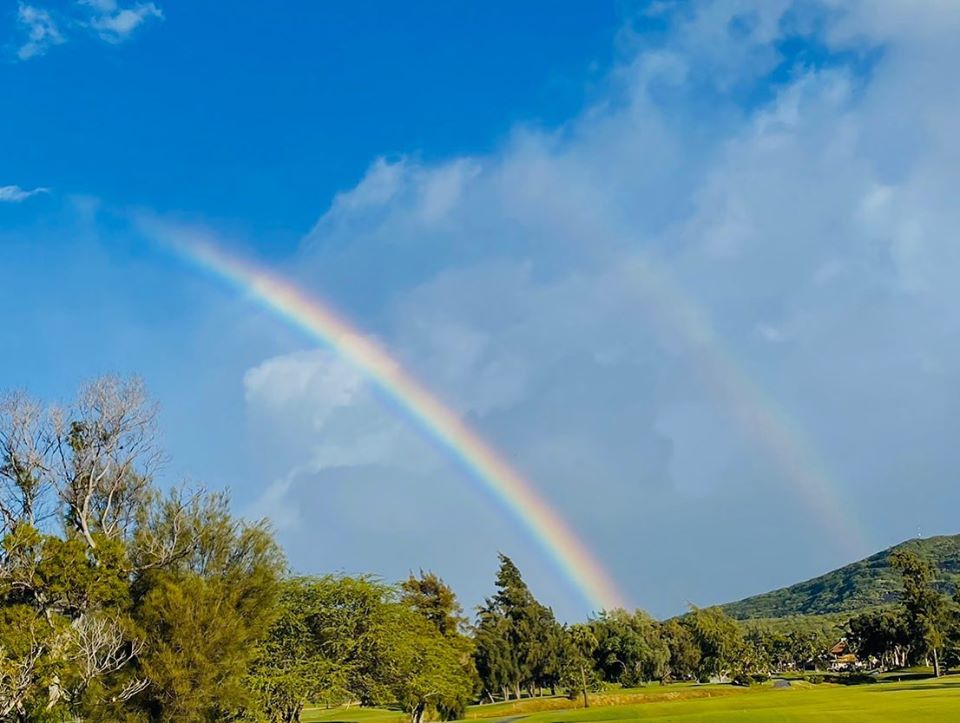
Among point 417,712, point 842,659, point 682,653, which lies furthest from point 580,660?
point 842,659

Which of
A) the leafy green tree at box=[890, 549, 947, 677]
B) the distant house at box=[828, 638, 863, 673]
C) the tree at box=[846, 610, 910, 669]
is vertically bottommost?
the distant house at box=[828, 638, 863, 673]

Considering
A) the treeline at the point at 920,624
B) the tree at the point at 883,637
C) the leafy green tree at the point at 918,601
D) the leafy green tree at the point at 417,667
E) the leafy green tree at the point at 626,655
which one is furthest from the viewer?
the tree at the point at 883,637

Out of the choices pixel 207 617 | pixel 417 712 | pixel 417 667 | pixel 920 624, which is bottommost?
pixel 417 712

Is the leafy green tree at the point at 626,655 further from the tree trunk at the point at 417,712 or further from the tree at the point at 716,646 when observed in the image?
the tree trunk at the point at 417,712

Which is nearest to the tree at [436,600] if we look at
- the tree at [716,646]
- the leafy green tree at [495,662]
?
the leafy green tree at [495,662]

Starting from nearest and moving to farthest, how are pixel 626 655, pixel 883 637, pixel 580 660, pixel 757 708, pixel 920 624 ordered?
1. pixel 757 708
2. pixel 580 660
3. pixel 920 624
4. pixel 626 655
5. pixel 883 637

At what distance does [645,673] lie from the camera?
12212 centimetres

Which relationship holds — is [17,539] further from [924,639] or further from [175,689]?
[924,639]

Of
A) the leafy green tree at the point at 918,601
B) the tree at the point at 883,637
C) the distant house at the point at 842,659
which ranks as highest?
the leafy green tree at the point at 918,601

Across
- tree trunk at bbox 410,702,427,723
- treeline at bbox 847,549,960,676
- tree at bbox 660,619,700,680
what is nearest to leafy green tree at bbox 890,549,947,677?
treeline at bbox 847,549,960,676

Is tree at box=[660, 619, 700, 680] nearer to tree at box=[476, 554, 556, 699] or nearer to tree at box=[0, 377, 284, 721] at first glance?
tree at box=[476, 554, 556, 699]

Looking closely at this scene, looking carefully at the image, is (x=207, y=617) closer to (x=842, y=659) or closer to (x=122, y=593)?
(x=122, y=593)

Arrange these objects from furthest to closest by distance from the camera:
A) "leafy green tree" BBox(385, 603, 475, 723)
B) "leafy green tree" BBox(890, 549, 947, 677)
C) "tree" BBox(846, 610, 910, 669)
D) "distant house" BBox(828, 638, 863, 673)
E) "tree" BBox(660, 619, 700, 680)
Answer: "distant house" BBox(828, 638, 863, 673) < "tree" BBox(660, 619, 700, 680) < "tree" BBox(846, 610, 910, 669) < "leafy green tree" BBox(890, 549, 947, 677) < "leafy green tree" BBox(385, 603, 475, 723)

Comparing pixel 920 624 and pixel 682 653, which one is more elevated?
pixel 920 624
